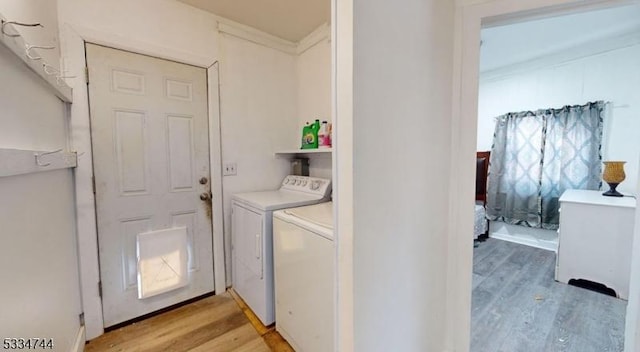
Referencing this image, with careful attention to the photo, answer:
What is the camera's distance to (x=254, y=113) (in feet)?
7.68

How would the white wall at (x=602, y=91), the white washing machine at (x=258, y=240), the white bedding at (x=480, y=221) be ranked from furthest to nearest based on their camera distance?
the white bedding at (x=480, y=221)
the white wall at (x=602, y=91)
the white washing machine at (x=258, y=240)

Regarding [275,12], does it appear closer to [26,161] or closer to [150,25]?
[150,25]

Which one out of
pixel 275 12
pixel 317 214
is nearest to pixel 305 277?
pixel 317 214

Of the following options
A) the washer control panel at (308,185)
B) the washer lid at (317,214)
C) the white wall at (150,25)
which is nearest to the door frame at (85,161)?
the white wall at (150,25)

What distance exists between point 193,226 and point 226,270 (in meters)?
0.52

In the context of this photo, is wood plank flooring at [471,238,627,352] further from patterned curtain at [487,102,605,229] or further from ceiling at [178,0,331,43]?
ceiling at [178,0,331,43]

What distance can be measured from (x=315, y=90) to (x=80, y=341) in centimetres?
251

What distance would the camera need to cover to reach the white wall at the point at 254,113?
219cm

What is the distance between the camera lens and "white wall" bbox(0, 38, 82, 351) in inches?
32.0

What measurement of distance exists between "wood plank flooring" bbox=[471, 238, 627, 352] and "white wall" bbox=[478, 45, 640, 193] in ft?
4.20

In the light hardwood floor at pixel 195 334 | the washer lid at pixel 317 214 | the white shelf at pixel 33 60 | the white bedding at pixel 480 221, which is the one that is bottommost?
the light hardwood floor at pixel 195 334

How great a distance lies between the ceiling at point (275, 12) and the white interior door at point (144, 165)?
21.4 inches

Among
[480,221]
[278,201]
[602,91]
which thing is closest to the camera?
[278,201]

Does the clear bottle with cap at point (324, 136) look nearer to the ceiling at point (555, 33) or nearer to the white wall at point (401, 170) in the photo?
the white wall at point (401, 170)
